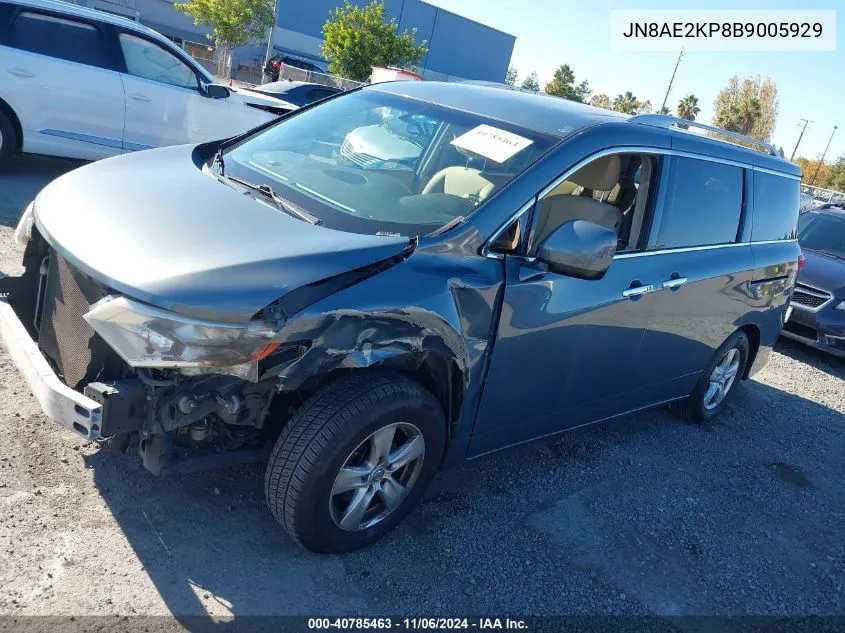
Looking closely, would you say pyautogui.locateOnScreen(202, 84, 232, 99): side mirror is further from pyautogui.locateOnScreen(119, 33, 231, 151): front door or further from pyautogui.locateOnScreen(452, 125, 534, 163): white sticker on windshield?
pyautogui.locateOnScreen(452, 125, 534, 163): white sticker on windshield

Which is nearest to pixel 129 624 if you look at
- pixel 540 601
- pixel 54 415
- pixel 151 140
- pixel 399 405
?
pixel 54 415

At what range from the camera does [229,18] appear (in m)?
35.5

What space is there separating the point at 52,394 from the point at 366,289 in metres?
1.13

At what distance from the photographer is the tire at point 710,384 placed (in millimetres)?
4866

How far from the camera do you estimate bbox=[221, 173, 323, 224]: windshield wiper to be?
2.88 m

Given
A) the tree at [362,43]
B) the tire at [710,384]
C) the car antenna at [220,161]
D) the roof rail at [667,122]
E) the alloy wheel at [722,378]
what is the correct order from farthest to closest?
the tree at [362,43]
the alloy wheel at [722,378]
the tire at [710,384]
the roof rail at [667,122]
the car antenna at [220,161]

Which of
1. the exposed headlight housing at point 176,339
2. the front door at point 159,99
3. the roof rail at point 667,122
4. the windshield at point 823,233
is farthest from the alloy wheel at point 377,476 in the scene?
the windshield at point 823,233

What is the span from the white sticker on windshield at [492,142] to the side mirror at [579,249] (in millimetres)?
469

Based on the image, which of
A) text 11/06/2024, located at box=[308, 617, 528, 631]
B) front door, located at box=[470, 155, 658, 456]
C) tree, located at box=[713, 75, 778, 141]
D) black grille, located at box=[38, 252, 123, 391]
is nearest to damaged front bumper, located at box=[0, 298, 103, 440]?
black grille, located at box=[38, 252, 123, 391]

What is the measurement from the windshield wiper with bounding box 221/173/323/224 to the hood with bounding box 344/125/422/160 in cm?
61

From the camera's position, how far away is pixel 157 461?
2.52 m

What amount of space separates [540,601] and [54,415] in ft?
6.67

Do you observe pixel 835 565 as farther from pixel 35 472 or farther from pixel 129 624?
pixel 35 472

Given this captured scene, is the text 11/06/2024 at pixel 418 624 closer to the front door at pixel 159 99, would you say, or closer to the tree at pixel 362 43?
the front door at pixel 159 99
